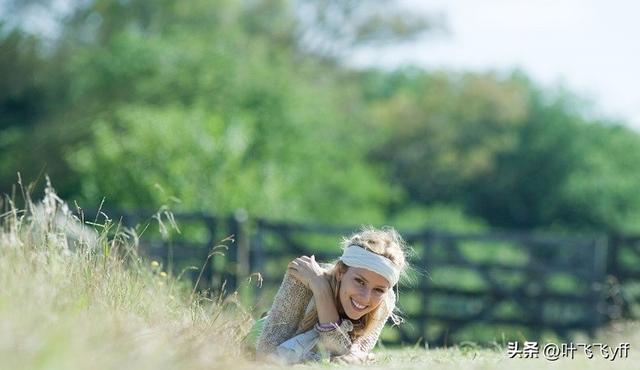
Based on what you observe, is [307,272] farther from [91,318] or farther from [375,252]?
[91,318]

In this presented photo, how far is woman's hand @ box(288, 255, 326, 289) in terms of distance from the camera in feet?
19.4

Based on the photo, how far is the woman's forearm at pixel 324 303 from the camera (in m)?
5.81

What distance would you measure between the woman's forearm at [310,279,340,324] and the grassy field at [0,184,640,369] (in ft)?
1.13

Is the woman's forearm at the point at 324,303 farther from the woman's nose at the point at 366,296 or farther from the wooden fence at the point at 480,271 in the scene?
the wooden fence at the point at 480,271

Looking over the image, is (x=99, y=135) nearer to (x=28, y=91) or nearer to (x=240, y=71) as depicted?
(x=240, y=71)

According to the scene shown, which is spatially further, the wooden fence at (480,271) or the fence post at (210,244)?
the wooden fence at (480,271)

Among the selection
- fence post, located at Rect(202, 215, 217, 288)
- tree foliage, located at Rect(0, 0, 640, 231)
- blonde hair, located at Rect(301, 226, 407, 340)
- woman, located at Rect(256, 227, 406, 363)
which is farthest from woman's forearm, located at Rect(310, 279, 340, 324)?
tree foliage, located at Rect(0, 0, 640, 231)

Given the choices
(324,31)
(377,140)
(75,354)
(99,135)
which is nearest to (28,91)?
(99,135)

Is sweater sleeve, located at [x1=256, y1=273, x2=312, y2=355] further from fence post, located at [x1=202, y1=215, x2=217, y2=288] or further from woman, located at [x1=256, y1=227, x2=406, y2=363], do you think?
fence post, located at [x1=202, y1=215, x2=217, y2=288]

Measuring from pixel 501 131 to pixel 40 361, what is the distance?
35.8m

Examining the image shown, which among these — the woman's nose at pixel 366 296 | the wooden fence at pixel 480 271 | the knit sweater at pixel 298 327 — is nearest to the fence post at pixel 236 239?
the wooden fence at pixel 480 271

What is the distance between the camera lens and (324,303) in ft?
19.1

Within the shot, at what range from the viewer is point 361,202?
103 ft

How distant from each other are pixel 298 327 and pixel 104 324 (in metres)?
1.95
